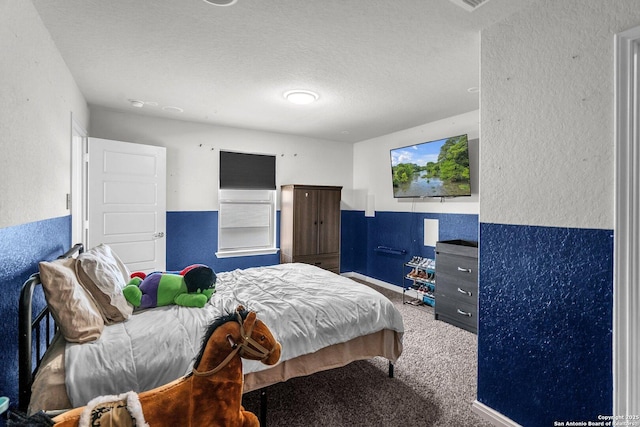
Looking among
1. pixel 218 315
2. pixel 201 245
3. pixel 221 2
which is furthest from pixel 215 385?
pixel 201 245

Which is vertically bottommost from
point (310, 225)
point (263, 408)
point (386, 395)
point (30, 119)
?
point (386, 395)

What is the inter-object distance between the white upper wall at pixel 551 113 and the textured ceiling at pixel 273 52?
0.85 ft

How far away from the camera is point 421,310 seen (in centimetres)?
409

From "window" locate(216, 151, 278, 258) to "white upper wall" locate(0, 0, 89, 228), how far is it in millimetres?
2230

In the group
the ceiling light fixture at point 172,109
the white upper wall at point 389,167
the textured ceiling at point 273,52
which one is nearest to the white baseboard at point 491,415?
the white upper wall at point 389,167

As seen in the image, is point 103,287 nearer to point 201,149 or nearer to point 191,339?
point 191,339

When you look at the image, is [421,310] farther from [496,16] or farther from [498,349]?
[496,16]

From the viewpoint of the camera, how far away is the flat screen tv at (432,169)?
3752 millimetres

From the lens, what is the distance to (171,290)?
220cm

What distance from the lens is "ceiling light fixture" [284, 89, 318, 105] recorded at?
10.4ft

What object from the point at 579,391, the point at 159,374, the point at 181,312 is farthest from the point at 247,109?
the point at 579,391

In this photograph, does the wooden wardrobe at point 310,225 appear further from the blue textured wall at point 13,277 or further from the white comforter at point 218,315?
the blue textured wall at point 13,277

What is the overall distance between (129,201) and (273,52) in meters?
2.56

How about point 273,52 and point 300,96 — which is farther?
point 300,96
